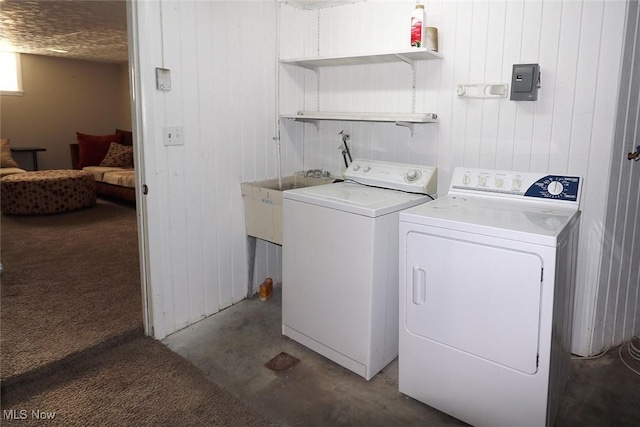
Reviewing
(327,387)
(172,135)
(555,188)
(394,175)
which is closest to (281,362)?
(327,387)

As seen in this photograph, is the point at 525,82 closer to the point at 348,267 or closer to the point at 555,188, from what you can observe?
the point at 555,188

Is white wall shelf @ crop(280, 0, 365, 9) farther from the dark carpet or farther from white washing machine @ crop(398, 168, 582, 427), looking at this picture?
the dark carpet

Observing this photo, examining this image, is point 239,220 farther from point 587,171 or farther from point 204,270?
point 587,171

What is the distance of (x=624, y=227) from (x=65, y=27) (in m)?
5.17

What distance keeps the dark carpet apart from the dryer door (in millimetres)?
793

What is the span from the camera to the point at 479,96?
228 centimetres

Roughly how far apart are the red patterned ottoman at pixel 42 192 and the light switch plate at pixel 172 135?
11.1ft

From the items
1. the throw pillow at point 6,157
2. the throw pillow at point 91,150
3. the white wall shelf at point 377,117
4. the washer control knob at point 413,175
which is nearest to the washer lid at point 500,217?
the washer control knob at point 413,175

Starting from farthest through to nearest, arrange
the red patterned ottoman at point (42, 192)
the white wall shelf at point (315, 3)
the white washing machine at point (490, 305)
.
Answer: the red patterned ottoman at point (42, 192) → the white wall shelf at point (315, 3) → the white washing machine at point (490, 305)

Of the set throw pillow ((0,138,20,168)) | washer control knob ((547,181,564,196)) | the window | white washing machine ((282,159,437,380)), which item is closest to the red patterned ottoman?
throw pillow ((0,138,20,168))

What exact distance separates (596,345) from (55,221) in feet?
16.0

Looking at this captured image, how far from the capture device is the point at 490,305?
1598mm

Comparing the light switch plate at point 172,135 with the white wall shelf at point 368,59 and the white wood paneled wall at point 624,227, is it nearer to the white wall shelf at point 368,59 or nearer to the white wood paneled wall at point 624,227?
the white wall shelf at point 368,59

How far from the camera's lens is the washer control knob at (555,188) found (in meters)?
1.96
